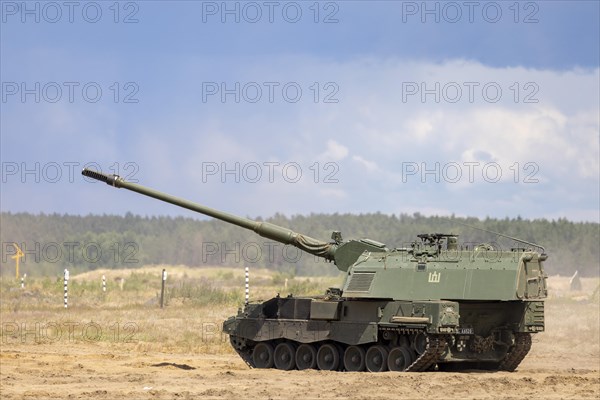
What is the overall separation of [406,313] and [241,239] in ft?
261

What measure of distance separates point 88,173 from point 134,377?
543 cm

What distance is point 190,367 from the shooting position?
23359mm

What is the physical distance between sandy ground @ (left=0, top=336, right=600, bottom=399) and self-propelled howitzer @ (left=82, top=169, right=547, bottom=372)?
75 cm

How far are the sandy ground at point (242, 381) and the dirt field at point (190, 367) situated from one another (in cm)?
2

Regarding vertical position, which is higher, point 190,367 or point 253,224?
point 253,224

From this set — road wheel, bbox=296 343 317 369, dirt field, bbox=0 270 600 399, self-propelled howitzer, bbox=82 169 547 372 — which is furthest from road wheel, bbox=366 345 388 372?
road wheel, bbox=296 343 317 369

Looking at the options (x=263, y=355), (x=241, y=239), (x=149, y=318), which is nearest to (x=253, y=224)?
(x=263, y=355)

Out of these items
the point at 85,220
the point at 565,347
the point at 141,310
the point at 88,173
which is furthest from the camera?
the point at 85,220

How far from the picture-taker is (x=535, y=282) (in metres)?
22.3

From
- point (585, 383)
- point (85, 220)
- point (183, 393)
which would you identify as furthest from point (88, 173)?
point (85, 220)

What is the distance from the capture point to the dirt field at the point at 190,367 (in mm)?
18594

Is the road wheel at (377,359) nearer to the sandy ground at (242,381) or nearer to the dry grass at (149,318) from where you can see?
the sandy ground at (242,381)

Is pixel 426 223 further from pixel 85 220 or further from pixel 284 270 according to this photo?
pixel 85 220

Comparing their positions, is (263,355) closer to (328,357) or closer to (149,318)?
(328,357)
